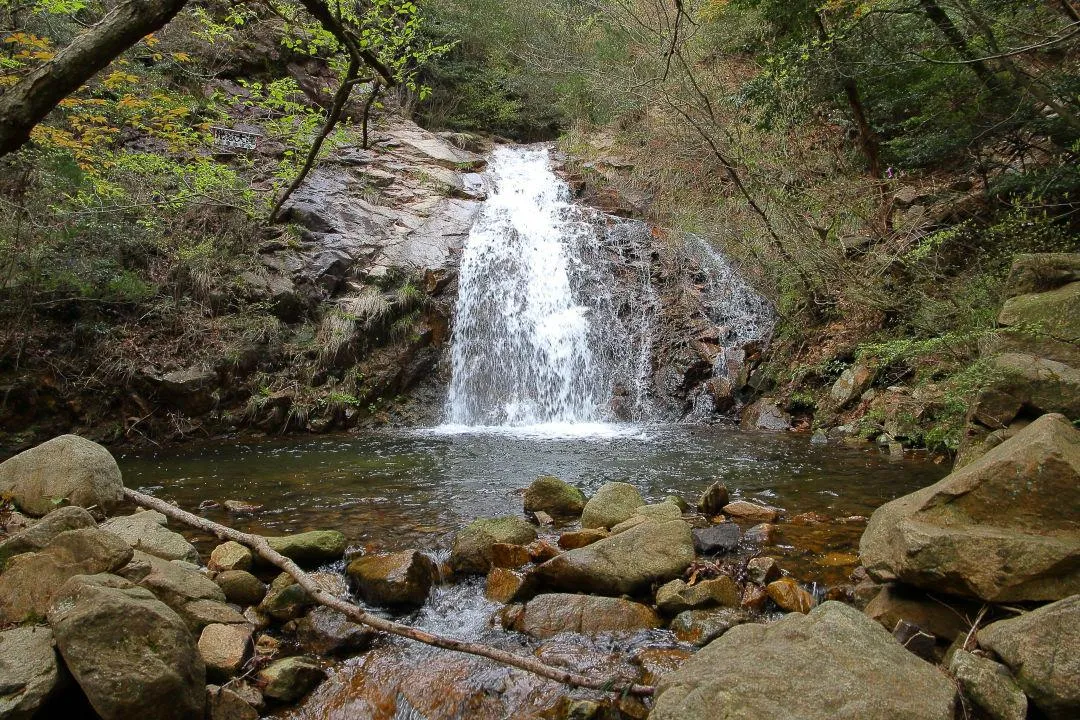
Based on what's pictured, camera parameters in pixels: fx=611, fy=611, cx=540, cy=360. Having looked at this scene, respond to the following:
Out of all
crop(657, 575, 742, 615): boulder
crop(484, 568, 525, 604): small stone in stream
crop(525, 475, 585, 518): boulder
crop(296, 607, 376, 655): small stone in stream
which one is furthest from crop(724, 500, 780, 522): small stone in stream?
crop(296, 607, 376, 655): small stone in stream

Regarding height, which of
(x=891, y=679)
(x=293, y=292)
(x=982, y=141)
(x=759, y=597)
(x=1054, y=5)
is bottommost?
(x=759, y=597)

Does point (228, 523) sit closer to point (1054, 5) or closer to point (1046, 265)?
point (1046, 265)

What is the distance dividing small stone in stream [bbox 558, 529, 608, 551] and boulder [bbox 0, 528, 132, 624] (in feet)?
9.60

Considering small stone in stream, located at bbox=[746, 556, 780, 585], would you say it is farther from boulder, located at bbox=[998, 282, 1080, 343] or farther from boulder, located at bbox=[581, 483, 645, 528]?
boulder, located at bbox=[998, 282, 1080, 343]

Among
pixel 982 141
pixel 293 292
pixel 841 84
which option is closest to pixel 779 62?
pixel 841 84

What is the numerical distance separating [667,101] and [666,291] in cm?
473

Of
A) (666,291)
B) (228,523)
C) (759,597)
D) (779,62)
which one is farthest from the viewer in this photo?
(666,291)

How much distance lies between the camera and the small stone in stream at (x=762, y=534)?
16.1ft

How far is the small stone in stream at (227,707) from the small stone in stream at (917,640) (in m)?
3.13

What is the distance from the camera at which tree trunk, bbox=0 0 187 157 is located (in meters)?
1.76

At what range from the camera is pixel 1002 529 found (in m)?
2.98

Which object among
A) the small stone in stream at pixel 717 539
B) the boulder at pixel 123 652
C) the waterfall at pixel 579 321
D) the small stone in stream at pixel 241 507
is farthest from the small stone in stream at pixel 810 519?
the waterfall at pixel 579 321

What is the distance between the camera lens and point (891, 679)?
2221 millimetres

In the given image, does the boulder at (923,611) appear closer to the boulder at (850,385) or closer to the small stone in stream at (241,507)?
the small stone in stream at (241,507)
